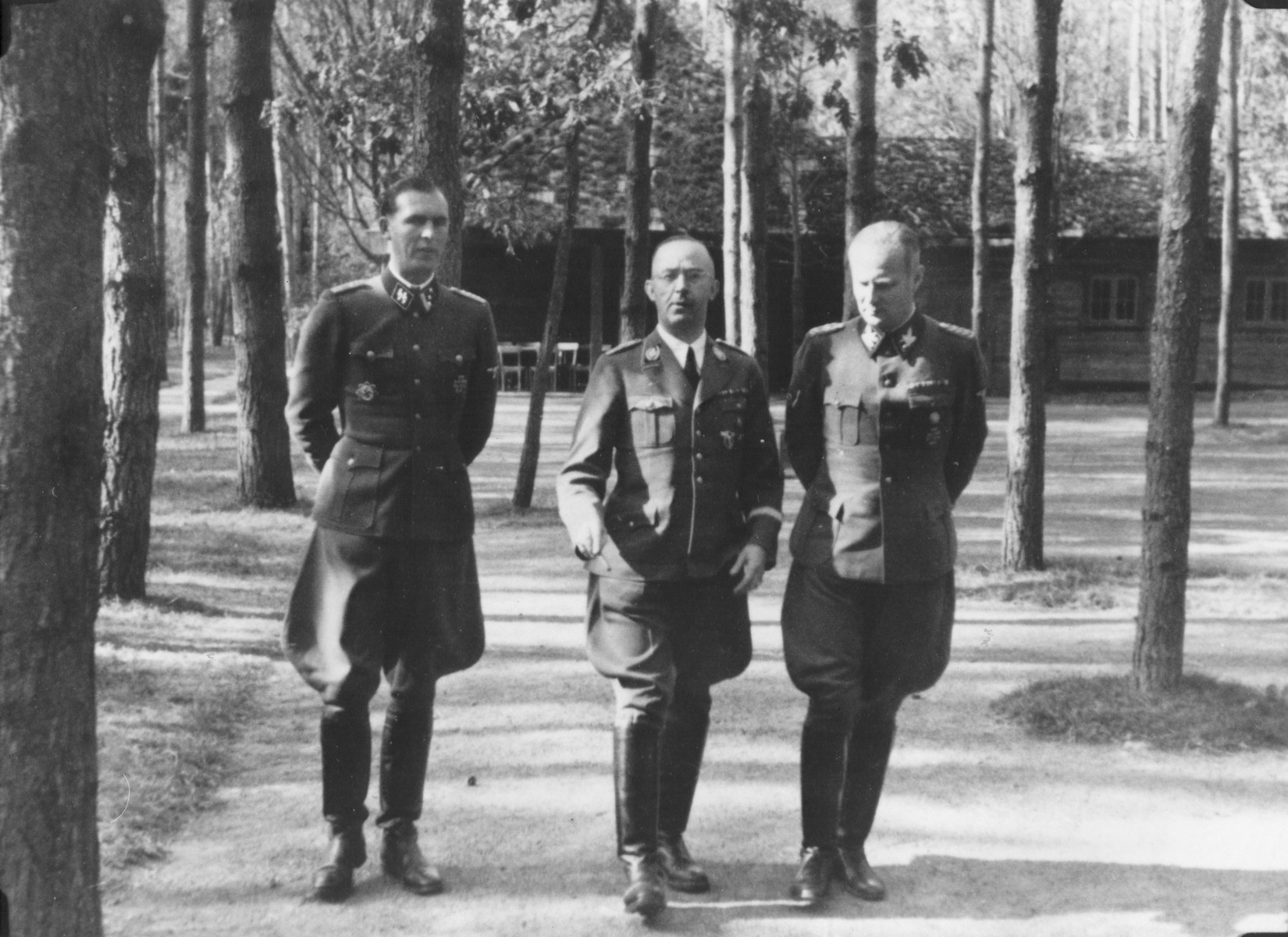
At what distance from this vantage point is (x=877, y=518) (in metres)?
4.70

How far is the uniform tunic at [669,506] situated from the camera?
464cm

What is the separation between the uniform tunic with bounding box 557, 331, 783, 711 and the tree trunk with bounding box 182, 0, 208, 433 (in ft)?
53.8

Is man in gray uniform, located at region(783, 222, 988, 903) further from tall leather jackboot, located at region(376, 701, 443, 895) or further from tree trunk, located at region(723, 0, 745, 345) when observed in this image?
tree trunk, located at region(723, 0, 745, 345)

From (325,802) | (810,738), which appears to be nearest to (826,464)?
(810,738)

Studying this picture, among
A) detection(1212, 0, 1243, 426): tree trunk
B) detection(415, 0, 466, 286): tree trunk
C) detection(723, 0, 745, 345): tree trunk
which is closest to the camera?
detection(415, 0, 466, 286): tree trunk

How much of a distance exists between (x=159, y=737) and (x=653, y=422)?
9.62 ft

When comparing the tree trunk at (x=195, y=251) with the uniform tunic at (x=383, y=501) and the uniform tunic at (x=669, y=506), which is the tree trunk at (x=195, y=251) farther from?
the uniform tunic at (x=669, y=506)

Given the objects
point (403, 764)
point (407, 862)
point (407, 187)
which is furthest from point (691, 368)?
point (407, 862)

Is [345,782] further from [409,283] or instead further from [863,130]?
[863,130]

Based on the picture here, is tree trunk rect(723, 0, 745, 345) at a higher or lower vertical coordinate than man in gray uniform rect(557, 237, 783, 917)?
higher

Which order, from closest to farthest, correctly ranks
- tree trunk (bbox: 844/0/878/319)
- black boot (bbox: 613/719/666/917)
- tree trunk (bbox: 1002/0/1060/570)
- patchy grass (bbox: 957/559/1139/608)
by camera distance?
black boot (bbox: 613/719/666/917)
patchy grass (bbox: 957/559/1139/608)
tree trunk (bbox: 1002/0/1060/570)
tree trunk (bbox: 844/0/878/319)

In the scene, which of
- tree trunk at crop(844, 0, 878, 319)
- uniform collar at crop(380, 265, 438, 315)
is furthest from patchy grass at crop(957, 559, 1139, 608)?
uniform collar at crop(380, 265, 438, 315)

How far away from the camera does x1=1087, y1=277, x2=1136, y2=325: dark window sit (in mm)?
33625

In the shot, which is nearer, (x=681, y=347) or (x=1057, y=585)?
(x=681, y=347)
